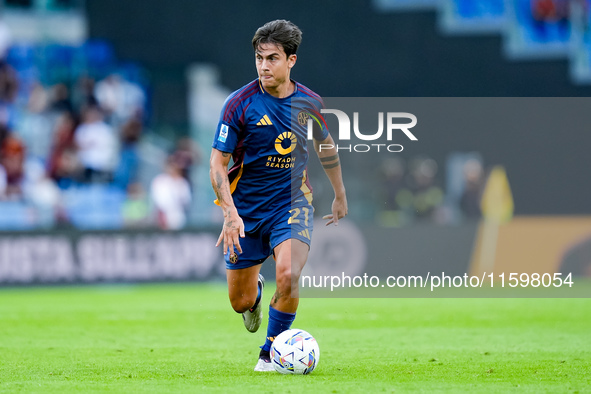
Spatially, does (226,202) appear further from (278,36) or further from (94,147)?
(94,147)

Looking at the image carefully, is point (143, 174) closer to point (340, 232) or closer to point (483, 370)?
point (340, 232)

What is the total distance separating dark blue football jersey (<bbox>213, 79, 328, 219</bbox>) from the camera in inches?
273

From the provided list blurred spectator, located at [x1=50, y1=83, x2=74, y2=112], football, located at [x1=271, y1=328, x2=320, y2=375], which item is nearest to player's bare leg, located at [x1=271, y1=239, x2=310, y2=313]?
football, located at [x1=271, y1=328, x2=320, y2=375]

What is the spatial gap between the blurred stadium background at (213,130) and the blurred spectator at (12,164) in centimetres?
2

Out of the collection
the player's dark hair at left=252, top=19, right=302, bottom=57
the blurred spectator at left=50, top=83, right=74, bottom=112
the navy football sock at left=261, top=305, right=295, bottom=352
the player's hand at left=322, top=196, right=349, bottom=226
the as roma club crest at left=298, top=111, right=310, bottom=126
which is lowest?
the navy football sock at left=261, top=305, right=295, bottom=352

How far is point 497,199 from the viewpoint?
17906 millimetres

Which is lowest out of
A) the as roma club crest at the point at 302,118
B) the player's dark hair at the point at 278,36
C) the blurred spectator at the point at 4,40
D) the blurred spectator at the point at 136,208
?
the blurred spectator at the point at 136,208

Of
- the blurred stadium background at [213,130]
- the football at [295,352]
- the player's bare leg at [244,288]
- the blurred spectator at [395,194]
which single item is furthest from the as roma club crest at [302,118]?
the blurred spectator at [395,194]

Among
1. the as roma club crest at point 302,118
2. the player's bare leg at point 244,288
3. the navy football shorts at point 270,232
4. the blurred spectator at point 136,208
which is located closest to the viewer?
the navy football shorts at point 270,232

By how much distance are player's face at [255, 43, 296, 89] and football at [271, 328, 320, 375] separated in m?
1.77

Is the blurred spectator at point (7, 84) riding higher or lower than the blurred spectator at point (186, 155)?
higher

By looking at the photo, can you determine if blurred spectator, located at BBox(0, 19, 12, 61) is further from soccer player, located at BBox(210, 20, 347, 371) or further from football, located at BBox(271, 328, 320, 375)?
football, located at BBox(271, 328, 320, 375)

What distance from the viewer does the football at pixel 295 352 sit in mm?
6566

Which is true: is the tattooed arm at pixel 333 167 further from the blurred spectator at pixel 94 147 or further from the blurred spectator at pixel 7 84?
the blurred spectator at pixel 7 84
